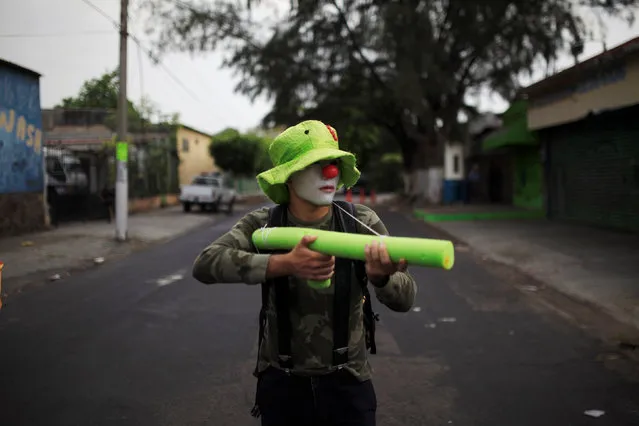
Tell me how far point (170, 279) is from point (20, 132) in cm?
907

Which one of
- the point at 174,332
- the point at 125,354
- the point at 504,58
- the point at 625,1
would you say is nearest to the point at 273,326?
the point at 125,354

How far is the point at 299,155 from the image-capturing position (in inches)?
72.6

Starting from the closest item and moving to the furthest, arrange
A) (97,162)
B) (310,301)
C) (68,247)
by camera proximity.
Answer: (310,301)
(68,247)
(97,162)

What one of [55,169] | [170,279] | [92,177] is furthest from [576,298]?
[92,177]

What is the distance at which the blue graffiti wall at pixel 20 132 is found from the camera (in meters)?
14.5

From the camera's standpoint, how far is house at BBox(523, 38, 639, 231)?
12.8 m

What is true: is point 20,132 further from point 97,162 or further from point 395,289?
point 395,289

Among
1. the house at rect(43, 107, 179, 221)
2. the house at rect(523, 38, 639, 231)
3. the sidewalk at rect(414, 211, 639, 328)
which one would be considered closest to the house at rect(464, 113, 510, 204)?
the house at rect(523, 38, 639, 231)

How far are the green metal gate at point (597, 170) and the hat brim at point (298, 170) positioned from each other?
1364 centimetres

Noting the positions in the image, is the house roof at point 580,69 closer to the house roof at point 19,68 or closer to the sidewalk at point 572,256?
the sidewalk at point 572,256

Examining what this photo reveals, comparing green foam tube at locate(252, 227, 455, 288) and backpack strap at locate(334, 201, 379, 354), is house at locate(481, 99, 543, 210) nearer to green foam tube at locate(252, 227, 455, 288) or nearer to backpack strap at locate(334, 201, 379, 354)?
backpack strap at locate(334, 201, 379, 354)

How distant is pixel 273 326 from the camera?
6.44 ft

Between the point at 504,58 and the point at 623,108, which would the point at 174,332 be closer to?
the point at 623,108

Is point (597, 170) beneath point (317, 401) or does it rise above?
above
